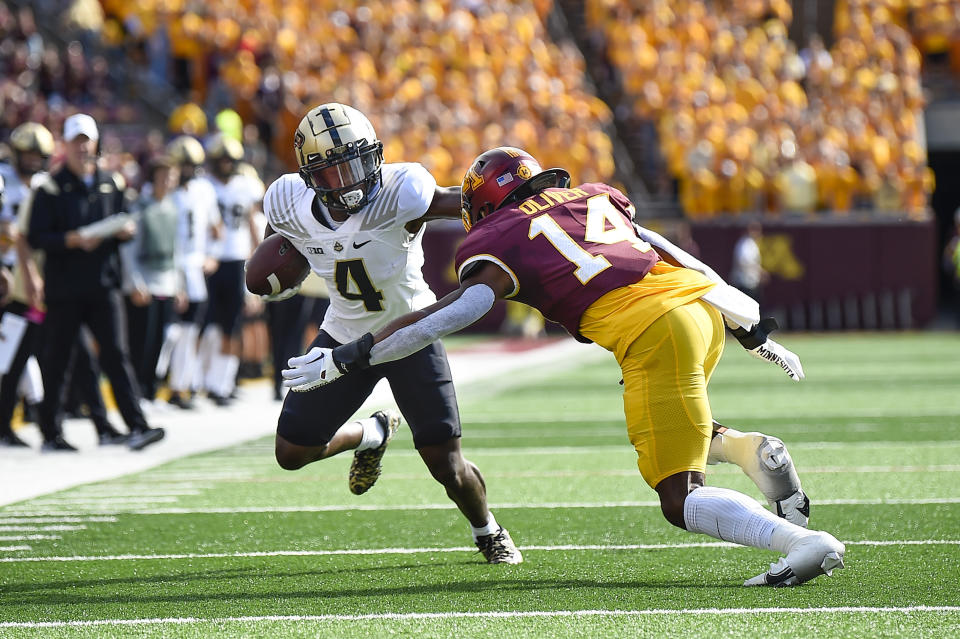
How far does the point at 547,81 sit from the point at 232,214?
1018 cm

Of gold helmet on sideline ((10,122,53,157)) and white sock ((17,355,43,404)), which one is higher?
gold helmet on sideline ((10,122,53,157))

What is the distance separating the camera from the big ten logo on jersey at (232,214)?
999 cm

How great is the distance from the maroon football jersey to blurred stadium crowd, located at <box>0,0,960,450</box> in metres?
10.5

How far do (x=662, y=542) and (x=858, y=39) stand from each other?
1735 centimetres

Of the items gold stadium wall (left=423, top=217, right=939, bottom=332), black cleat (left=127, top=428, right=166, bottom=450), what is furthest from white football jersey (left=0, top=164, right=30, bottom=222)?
gold stadium wall (left=423, top=217, right=939, bottom=332)

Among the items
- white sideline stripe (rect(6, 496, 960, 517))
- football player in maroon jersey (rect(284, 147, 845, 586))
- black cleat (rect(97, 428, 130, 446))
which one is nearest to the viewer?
football player in maroon jersey (rect(284, 147, 845, 586))

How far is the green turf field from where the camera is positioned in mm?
3756

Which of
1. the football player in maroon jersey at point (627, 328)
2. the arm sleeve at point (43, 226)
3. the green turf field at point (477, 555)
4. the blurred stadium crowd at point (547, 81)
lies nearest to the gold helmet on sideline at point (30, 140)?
the arm sleeve at point (43, 226)

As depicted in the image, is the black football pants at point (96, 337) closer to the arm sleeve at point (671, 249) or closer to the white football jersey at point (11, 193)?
the white football jersey at point (11, 193)

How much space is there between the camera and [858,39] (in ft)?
68.4

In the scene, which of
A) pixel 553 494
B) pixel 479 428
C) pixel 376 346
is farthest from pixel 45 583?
pixel 479 428

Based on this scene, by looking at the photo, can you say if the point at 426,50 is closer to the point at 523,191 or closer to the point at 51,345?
the point at 51,345

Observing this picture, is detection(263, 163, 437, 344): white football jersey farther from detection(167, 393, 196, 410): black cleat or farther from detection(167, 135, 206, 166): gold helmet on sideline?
detection(167, 393, 196, 410): black cleat

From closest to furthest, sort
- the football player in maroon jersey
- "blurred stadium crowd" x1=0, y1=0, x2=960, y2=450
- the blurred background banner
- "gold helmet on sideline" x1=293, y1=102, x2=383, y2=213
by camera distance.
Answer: the football player in maroon jersey → "gold helmet on sideline" x1=293, y1=102, x2=383, y2=213 → "blurred stadium crowd" x1=0, y1=0, x2=960, y2=450 → the blurred background banner
